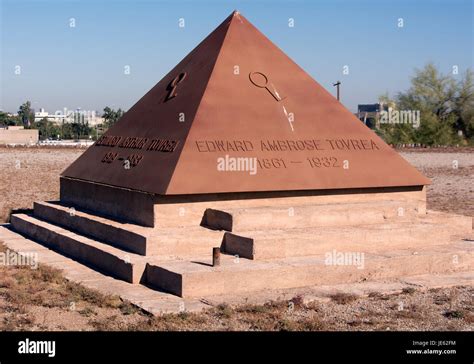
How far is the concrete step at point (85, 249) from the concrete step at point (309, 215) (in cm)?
141

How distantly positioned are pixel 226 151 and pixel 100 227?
219cm

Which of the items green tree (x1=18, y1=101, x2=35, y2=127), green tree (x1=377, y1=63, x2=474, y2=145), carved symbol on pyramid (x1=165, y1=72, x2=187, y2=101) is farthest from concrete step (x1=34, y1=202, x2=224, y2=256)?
green tree (x1=18, y1=101, x2=35, y2=127)

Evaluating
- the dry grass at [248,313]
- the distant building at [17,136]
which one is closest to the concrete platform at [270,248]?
the dry grass at [248,313]

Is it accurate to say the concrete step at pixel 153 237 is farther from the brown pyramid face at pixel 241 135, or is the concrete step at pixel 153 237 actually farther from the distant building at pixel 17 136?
the distant building at pixel 17 136

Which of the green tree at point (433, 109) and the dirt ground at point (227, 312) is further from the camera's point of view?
the green tree at point (433, 109)

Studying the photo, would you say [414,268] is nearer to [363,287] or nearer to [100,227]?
[363,287]

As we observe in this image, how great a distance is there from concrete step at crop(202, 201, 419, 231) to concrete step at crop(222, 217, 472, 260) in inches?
7.0

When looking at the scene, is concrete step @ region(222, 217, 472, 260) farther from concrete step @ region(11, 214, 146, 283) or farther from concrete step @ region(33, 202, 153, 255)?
concrete step @ region(11, 214, 146, 283)

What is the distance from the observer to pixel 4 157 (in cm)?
3697

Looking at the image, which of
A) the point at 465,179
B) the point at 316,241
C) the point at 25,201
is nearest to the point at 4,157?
the point at 25,201

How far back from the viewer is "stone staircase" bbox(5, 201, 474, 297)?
10.3 metres

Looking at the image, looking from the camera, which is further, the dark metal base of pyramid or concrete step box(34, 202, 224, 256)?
the dark metal base of pyramid

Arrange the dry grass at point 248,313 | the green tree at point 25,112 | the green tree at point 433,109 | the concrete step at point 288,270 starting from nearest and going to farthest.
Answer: the dry grass at point 248,313, the concrete step at point 288,270, the green tree at point 433,109, the green tree at point 25,112

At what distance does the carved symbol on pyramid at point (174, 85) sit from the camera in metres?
14.0
